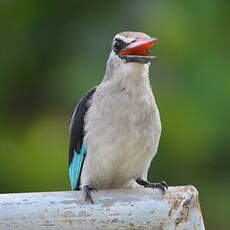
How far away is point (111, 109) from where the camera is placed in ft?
17.0

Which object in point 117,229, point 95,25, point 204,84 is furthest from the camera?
point 95,25

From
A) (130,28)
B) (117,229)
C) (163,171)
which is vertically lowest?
(163,171)

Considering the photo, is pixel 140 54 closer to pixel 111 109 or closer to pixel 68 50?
pixel 111 109

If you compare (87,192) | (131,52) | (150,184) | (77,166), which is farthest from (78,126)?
(87,192)

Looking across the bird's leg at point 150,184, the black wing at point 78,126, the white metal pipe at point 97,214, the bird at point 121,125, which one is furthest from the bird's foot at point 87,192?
the black wing at point 78,126

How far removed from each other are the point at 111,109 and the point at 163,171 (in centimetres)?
154

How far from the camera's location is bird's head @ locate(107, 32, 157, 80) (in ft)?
16.0

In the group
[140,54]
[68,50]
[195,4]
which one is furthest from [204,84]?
[140,54]

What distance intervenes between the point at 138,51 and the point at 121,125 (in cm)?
43

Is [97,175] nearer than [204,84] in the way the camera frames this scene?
Yes

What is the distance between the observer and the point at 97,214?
4.19m

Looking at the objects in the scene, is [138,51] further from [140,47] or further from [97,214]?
[97,214]

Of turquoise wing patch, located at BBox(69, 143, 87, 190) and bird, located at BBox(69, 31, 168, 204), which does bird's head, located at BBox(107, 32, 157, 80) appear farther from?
turquoise wing patch, located at BBox(69, 143, 87, 190)

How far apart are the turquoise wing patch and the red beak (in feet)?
2.12
